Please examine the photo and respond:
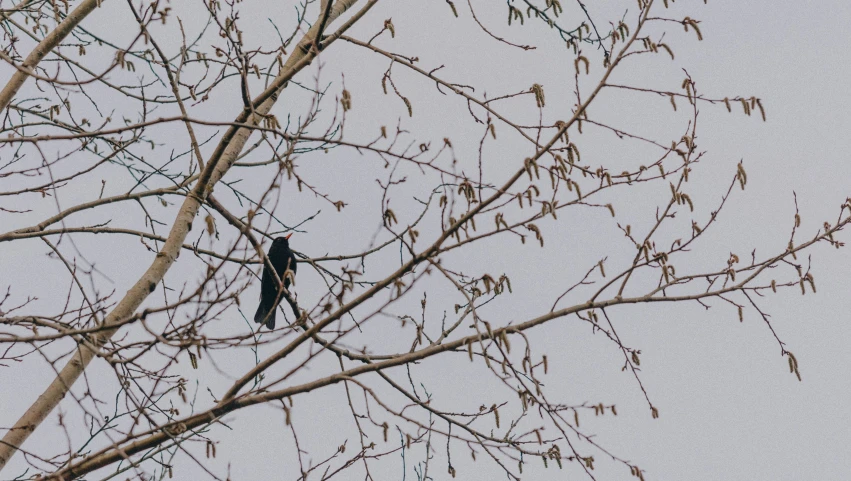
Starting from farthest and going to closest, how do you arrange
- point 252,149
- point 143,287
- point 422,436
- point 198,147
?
point 252,149
point 198,147
point 143,287
point 422,436

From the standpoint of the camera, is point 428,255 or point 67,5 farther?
point 67,5

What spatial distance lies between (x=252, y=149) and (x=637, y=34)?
8.65 feet

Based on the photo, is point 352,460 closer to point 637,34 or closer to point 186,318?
point 186,318

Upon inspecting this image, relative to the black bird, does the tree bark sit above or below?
below

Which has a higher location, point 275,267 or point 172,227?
point 275,267

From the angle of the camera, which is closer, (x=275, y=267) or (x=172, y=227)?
(x=172, y=227)

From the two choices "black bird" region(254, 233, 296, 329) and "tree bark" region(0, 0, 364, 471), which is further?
"black bird" region(254, 233, 296, 329)

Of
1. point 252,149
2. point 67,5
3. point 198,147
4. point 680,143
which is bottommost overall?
point 680,143

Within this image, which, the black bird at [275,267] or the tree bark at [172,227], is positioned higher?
the black bird at [275,267]

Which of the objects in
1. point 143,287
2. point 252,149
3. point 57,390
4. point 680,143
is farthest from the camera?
point 252,149

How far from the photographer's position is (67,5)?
213 inches

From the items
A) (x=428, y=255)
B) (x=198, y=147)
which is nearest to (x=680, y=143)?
(x=428, y=255)

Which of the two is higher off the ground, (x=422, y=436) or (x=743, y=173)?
(x=743, y=173)

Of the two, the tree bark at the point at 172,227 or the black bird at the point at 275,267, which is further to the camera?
the black bird at the point at 275,267
